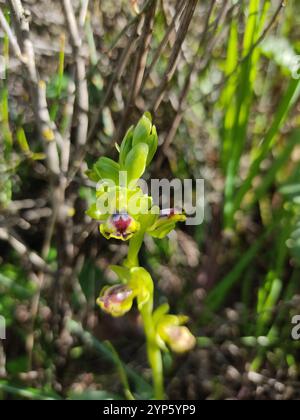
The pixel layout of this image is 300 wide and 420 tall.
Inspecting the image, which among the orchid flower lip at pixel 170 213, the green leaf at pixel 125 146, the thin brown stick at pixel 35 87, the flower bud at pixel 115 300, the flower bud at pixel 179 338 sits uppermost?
the thin brown stick at pixel 35 87

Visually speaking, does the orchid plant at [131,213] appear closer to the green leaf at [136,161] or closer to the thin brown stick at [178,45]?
the green leaf at [136,161]

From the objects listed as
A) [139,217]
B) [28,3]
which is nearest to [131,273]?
[139,217]

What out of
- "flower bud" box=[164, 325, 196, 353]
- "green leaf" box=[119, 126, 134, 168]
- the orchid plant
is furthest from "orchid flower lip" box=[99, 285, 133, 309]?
"green leaf" box=[119, 126, 134, 168]

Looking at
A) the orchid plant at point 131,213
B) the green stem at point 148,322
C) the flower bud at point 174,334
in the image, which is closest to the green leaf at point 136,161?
the orchid plant at point 131,213

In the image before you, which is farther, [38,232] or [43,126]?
[38,232]

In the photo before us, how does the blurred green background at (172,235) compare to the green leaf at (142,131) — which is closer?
the green leaf at (142,131)

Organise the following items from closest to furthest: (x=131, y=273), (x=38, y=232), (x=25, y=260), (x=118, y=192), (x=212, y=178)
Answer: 1. (x=118, y=192)
2. (x=131, y=273)
3. (x=25, y=260)
4. (x=38, y=232)
5. (x=212, y=178)

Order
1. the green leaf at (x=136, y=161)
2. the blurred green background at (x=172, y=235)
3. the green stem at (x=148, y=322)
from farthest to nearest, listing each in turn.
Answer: the blurred green background at (x=172, y=235)
the green stem at (x=148, y=322)
the green leaf at (x=136, y=161)

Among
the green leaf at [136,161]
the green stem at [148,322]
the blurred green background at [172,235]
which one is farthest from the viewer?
the blurred green background at [172,235]

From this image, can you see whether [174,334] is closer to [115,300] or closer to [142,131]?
[115,300]
